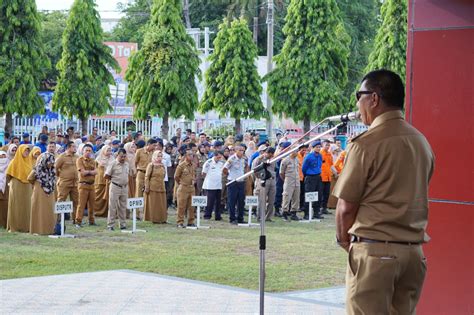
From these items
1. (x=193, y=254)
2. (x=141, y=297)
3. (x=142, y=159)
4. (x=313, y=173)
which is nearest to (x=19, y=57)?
(x=142, y=159)

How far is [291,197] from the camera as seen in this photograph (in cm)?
2331

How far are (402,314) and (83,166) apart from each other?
48.5 feet

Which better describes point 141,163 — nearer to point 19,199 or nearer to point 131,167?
point 131,167

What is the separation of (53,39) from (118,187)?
39978 mm

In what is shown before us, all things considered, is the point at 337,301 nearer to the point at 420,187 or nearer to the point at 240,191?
the point at 420,187

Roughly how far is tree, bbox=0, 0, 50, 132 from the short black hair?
2520 cm

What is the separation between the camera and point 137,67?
32.6 metres

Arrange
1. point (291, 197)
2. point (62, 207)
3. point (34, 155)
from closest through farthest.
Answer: point (62, 207), point (34, 155), point (291, 197)

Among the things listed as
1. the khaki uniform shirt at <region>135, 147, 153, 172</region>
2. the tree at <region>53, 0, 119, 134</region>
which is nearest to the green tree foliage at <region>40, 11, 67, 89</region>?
the tree at <region>53, 0, 119, 134</region>

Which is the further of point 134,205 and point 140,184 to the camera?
point 140,184

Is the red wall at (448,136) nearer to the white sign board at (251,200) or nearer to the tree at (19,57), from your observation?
the white sign board at (251,200)

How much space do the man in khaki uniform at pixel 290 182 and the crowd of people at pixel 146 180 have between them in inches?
0.9

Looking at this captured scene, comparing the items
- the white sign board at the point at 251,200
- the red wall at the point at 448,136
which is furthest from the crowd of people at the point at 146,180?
the red wall at the point at 448,136

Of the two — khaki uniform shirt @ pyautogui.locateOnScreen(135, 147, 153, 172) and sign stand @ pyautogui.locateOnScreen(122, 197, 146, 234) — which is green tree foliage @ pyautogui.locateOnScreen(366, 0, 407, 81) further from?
sign stand @ pyautogui.locateOnScreen(122, 197, 146, 234)
